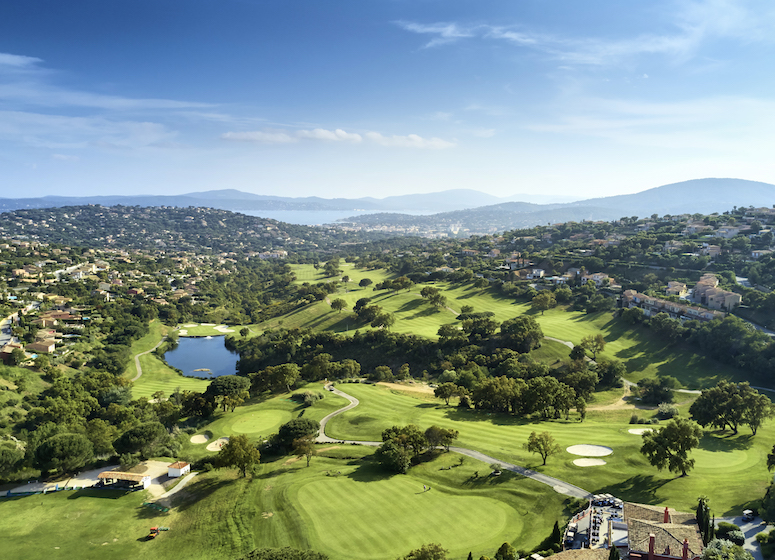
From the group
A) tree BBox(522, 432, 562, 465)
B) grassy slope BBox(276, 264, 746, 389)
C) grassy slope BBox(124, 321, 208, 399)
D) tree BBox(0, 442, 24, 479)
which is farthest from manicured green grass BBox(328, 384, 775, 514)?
grassy slope BBox(124, 321, 208, 399)

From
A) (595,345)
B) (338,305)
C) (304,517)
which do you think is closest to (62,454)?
(304,517)

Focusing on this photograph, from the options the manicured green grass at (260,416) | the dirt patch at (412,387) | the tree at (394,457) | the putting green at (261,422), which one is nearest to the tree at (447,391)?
the dirt patch at (412,387)

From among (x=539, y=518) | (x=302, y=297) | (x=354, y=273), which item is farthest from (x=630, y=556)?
(x=354, y=273)

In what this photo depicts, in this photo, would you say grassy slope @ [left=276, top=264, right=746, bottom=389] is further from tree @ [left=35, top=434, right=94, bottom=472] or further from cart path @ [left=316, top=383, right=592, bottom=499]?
tree @ [left=35, top=434, right=94, bottom=472]

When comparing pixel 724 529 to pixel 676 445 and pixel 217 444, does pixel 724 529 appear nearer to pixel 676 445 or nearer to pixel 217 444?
pixel 676 445

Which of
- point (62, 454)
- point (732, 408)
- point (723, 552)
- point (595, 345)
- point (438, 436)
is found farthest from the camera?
point (595, 345)

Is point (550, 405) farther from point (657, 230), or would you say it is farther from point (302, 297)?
point (657, 230)

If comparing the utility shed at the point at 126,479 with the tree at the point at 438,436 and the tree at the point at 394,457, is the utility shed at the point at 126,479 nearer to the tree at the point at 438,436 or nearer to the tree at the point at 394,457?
the tree at the point at 394,457
